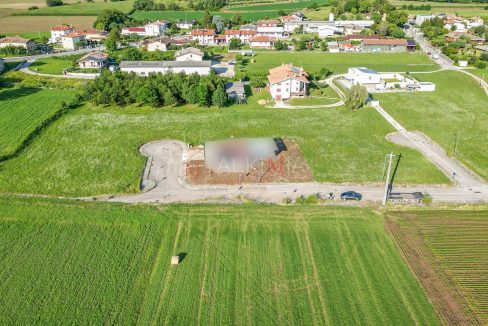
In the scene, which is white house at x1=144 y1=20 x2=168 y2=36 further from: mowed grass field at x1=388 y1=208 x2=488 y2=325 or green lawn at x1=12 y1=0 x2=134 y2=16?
mowed grass field at x1=388 y1=208 x2=488 y2=325

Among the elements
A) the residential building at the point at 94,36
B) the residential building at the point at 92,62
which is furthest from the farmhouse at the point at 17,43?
the residential building at the point at 92,62

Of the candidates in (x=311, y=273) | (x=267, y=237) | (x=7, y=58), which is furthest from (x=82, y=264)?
(x=7, y=58)

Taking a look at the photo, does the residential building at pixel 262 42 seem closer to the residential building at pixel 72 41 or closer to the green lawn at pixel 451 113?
the green lawn at pixel 451 113

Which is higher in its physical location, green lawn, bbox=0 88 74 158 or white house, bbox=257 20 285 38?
white house, bbox=257 20 285 38

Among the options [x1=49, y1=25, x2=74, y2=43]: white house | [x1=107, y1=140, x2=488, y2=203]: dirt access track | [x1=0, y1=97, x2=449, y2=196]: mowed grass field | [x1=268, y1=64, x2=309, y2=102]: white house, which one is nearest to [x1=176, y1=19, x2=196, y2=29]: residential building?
[x1=49, y1=25, x2=74, y2=43]: white house

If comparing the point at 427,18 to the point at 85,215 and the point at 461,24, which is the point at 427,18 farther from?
the point at 85,215

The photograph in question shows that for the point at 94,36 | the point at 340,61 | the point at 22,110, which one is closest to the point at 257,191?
the point at 22,110
